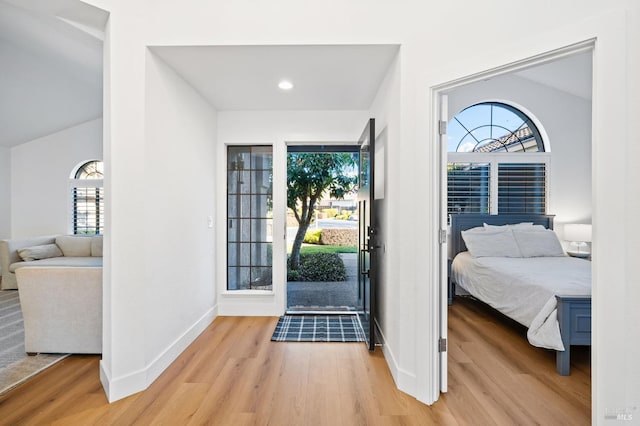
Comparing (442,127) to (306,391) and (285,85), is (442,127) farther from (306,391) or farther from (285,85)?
(306,391)

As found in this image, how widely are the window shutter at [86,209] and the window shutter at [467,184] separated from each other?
6.28 m

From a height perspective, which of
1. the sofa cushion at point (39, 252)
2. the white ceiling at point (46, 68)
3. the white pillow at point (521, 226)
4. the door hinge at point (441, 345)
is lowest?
the door hinge at point (441, 345)

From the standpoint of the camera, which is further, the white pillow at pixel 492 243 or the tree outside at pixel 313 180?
the tree outside at pixel 313 180

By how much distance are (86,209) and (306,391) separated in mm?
5772

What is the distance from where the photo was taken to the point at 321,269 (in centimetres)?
625

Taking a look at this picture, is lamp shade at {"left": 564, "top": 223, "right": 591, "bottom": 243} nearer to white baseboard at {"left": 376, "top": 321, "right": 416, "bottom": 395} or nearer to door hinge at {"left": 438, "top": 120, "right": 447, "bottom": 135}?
door hinge at {"left": 438, "top": 120, "right": 447, "bottom": 135}

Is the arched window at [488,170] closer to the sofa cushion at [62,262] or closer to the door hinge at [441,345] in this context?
the door hinge at [441,345]

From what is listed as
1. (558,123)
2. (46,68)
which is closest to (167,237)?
(46,68)

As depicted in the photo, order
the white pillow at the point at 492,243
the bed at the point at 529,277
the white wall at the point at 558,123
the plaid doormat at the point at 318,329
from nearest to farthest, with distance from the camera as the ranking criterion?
the bed at the point at 529,277 < the plaid doormat at the point at 318,329 < the white pillow at the point at 492,243 < the white wall at the point at 558,123

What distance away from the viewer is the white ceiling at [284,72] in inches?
90.5

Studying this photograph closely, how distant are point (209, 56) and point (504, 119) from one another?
4.35 metres

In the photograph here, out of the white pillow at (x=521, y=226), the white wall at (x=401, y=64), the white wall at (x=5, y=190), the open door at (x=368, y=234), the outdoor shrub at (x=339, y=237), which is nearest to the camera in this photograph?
the white wall at (x=401, y=64)

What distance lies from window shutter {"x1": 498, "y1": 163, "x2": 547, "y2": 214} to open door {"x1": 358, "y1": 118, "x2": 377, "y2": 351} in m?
2.62

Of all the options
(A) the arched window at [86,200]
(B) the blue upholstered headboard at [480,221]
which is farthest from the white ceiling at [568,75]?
(A) the arched window at [86,200]
